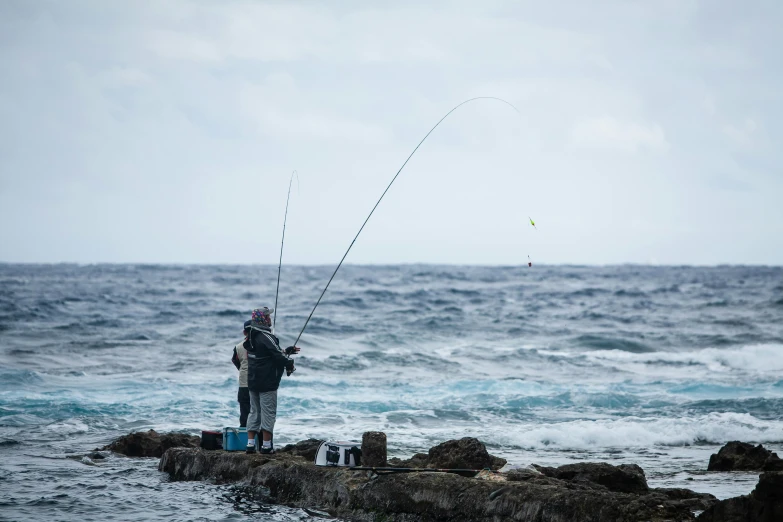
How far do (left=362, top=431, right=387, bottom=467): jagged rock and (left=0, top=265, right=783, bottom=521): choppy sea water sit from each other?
0.73 meters

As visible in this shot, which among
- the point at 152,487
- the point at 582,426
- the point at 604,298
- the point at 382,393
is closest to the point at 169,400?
the point at 382,393

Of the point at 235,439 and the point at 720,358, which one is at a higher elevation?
the point at 720,358

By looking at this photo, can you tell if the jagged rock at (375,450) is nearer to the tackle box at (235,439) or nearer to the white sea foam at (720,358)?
the tackle box at (235,439)

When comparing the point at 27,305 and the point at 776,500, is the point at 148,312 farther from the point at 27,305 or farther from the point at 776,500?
the point at 776,500

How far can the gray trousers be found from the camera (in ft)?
25.2

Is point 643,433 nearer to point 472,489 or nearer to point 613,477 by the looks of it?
point 613,477

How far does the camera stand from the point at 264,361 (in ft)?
24.8

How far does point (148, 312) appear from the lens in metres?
29.9

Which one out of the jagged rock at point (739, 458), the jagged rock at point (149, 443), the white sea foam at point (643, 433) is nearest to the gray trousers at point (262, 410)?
the jagged rock at point (149, 443)

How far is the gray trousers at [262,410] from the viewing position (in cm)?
768

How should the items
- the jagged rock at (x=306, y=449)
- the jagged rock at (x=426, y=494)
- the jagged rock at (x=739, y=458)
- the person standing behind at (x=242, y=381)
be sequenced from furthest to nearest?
the person standing behind at (x=242, y=381), the jagged rock at (x=739, y=458), the jagged rock at (x=306, y=449), the jagged rock at (x=426, y=494)

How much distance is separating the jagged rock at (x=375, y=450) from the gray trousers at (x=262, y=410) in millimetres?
1283

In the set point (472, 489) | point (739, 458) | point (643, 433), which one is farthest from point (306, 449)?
point (643, 433)

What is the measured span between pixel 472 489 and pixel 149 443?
4.88m
